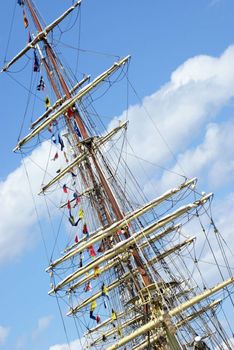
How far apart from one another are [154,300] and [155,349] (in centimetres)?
460

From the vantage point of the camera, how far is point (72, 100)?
132 feet

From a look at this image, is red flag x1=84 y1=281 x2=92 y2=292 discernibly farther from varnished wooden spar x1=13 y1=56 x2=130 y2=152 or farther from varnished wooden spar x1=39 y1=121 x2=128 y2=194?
varnished wooden spar x1=13 y1=56 x2=130 y2=152

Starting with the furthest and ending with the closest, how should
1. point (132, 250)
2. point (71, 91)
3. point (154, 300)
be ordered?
point (71, 91) < point (132, 250) < point (154, 300)

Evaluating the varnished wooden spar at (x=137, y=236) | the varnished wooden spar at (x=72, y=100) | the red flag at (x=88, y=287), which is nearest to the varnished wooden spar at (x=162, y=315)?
the varnished wooden spar at (x=137, y=236)

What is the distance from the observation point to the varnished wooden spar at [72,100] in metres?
39.5

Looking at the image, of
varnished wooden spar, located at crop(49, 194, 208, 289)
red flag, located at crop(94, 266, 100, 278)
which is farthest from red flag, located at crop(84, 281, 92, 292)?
varnished wooden spar, located at crop(49, 194, 208, 289)

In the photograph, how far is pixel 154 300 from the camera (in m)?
34.2

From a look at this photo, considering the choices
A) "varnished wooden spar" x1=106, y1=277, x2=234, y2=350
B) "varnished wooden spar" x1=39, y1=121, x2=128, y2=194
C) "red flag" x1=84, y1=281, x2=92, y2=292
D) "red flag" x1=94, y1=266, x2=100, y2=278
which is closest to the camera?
"varnished wooden spar" x1=106, y1=277, x2=234, y2=350

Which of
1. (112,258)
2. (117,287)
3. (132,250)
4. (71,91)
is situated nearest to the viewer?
(132,250)

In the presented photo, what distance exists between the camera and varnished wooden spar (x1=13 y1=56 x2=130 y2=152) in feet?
129

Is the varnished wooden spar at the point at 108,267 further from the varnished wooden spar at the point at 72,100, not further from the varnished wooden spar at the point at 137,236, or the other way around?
the varnished wooden spar at the point at 72,100

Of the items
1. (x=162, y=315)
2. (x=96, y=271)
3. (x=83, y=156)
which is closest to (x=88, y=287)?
(x=96, y=271)

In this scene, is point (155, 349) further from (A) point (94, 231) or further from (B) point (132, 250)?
(A) point (94, 231)

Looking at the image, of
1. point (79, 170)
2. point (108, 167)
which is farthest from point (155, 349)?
point (79, 170)
